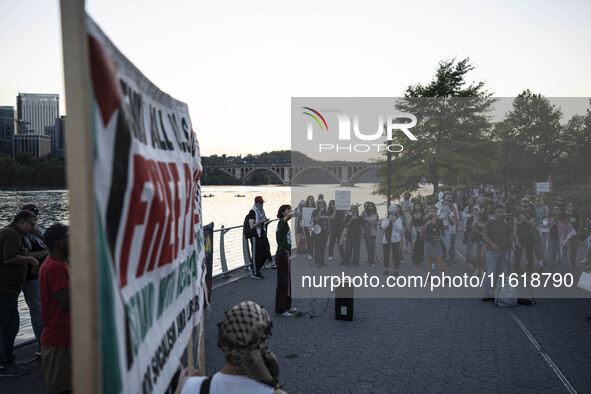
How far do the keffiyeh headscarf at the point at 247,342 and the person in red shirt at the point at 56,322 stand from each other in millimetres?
2007

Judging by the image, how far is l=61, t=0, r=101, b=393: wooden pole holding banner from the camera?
1270mm

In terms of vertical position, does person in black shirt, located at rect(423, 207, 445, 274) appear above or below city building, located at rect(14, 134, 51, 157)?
below

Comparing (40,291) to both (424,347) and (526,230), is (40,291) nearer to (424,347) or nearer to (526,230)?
(424,347)

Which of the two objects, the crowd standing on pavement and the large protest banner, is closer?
the large protest banner

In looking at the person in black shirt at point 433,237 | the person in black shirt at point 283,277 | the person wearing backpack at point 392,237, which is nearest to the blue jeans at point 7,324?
the person in black shirt at point 283,277

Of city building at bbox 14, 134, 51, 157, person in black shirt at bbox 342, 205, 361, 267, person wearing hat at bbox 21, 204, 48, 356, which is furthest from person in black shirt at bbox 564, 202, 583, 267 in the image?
city building at bbox 14, 134, 51, 157

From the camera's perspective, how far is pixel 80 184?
1.27m

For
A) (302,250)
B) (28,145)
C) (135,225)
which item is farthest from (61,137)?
(28,145)

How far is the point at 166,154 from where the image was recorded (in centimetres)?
231

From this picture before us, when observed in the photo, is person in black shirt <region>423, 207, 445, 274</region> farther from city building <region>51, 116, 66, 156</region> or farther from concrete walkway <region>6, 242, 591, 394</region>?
city building <region>51, 116, 66, 156</region>

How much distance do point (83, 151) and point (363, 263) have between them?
13.2 m

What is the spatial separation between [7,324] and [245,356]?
15.4 ft

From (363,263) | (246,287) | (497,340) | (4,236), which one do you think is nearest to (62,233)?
(4,236)

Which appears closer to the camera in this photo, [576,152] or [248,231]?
[248,231]
